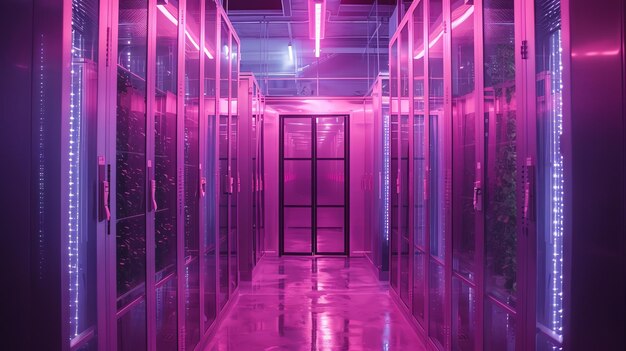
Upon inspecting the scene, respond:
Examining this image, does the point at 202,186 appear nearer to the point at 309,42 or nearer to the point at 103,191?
the point at 103,191

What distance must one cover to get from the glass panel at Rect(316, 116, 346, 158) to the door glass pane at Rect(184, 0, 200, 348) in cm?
562

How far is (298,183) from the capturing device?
383 inches

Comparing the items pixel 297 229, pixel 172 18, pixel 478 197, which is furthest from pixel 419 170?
pixel 297 229

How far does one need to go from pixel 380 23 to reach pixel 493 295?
7240 mm

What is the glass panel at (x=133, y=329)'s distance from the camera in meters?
2.61

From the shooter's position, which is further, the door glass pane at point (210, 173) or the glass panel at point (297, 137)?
the glass panel at point (297, 137)

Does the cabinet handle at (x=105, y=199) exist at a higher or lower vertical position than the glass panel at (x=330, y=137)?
lower

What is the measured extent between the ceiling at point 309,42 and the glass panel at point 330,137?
26.4 inches

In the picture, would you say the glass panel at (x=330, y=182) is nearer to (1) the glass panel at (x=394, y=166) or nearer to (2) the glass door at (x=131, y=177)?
(1) the glass panel at (x=394, y=166)

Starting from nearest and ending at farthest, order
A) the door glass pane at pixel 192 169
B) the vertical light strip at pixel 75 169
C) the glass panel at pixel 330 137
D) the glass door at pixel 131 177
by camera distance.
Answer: the vertical light strip at pixel 75 169 < the glass door at pixel 131 177 < the door glass pane at pixel 192 169 < the glass panel at pixel 330 137

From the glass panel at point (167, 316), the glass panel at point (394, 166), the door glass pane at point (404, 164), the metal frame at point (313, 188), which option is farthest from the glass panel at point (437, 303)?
the metal frame at point (313, 188)

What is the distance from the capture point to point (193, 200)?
13.1ft

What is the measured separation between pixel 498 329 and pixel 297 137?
707 centimetres

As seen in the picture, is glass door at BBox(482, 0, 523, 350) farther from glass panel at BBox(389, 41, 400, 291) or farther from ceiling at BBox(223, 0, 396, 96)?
ceiling at BBox(223, 0, 396, 96)
